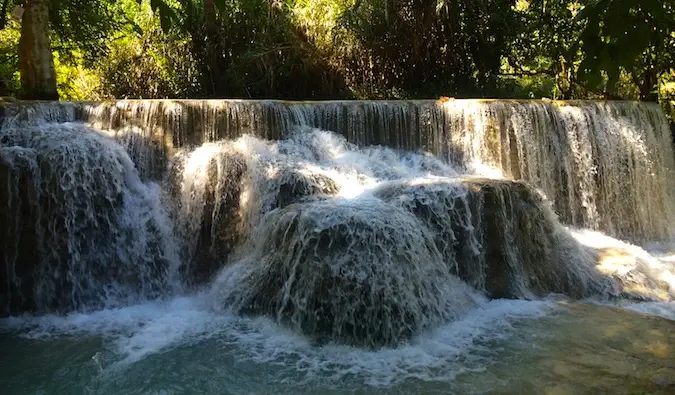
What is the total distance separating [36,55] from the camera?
8406 mm

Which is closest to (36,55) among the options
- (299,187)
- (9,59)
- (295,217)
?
(9,59)

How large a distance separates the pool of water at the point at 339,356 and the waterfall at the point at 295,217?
28 centimetres

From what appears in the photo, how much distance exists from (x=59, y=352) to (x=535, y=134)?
Answer: 22.7 ft

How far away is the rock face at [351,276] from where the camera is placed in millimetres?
4820

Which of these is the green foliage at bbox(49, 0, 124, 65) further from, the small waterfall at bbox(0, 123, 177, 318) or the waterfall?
the small waterfall at bbox(0, 123, 177, 318)

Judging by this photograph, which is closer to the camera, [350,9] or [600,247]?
[600,247]

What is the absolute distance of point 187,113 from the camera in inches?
290

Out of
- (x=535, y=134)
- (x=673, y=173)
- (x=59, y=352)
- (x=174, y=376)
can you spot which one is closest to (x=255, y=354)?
(x=174, y=376)

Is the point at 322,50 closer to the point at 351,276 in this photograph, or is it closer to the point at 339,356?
the point at 351,276

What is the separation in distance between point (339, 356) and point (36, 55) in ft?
22.3

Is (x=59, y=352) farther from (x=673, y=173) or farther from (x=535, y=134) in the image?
(x=673, y=173)

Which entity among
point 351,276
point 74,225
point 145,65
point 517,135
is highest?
point 145,65

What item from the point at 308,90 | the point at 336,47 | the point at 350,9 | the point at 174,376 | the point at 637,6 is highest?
the point at 350,9

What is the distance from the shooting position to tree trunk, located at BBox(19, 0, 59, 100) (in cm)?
830
